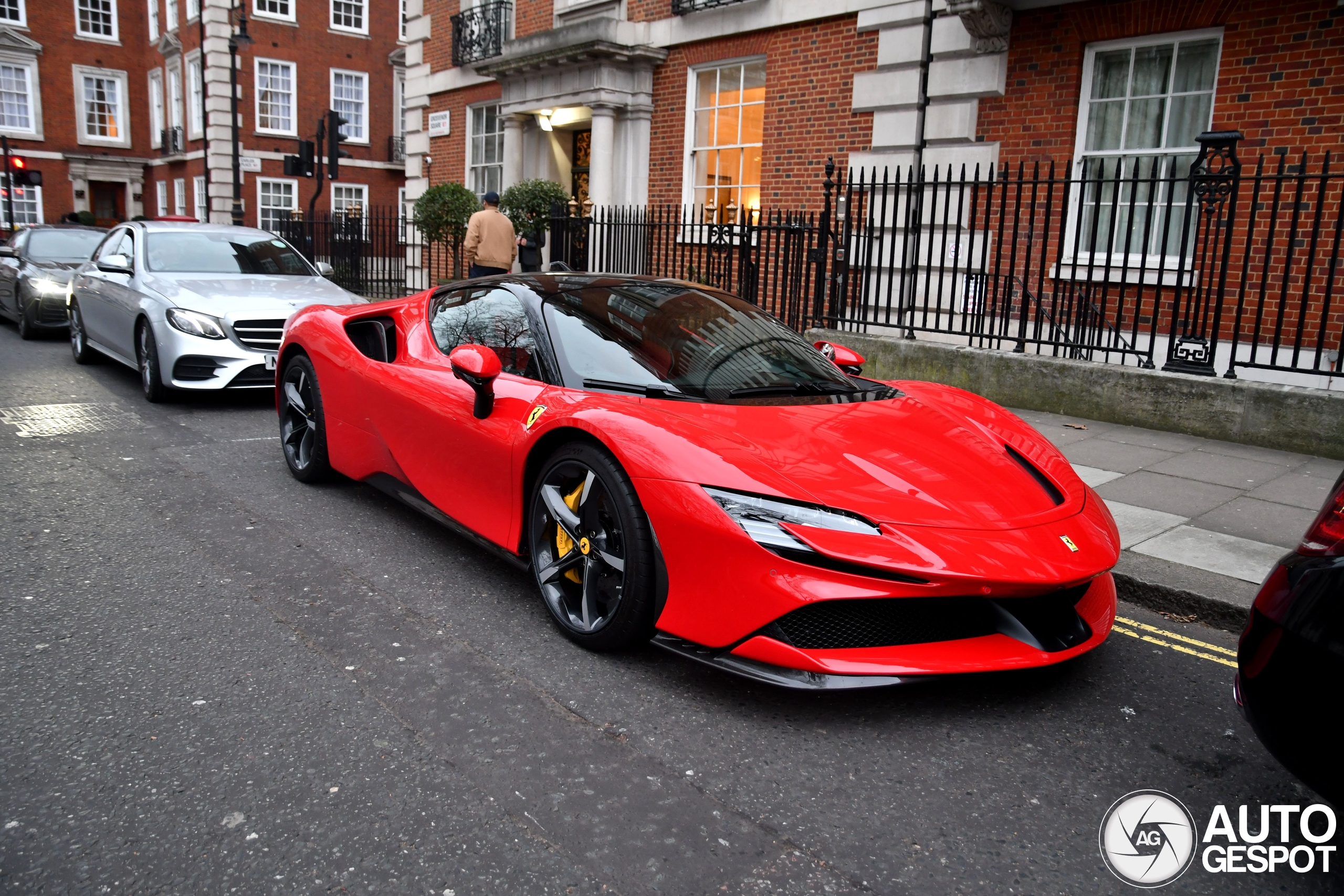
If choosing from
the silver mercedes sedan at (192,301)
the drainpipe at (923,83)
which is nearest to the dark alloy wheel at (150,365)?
the silver mercedes sedan at (192,301)

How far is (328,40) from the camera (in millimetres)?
33875

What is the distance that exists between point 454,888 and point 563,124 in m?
16.4

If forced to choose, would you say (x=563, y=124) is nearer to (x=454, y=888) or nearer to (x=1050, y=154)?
(x=1050, y=154)

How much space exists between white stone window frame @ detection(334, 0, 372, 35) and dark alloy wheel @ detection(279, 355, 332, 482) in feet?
108

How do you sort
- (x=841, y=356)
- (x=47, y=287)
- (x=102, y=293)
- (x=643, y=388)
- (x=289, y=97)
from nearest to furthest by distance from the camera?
(x=643, y=388), (x=841, y=356), (x=102, y=293), (x=47, y=287), (x=289, y=97)

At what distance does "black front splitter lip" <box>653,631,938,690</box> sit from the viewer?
9.09ft

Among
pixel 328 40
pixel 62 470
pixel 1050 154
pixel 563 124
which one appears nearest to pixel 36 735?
pixel 62 470

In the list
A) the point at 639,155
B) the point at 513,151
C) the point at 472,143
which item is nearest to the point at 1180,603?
the point at 639,155

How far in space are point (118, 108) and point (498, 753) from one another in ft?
145

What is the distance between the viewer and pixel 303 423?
565 centimetres

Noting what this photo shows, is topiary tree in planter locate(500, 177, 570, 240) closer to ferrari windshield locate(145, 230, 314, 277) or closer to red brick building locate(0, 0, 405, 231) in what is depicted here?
ferrari windshield locate(145, 230, 314, 277)

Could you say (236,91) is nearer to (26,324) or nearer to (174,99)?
(26,324)

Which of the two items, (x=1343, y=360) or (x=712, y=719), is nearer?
(x=712, y=719)

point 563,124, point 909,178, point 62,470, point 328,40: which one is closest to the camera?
point 62,470
